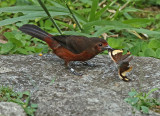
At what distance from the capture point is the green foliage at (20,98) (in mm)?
3199

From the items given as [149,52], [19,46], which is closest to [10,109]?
[19,46]

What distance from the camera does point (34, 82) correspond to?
3.78 m

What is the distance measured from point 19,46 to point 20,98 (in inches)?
79.8

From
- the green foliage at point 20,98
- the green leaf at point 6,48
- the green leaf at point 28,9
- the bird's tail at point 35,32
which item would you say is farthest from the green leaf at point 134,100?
the green leaf at point 6,48

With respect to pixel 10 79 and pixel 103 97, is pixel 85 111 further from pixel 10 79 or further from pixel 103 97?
pixel 10 79

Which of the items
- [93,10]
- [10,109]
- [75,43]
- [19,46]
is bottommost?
[19,46]

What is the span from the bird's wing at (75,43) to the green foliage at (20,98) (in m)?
1.02

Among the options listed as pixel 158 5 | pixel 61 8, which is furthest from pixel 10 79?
pixel 158 5

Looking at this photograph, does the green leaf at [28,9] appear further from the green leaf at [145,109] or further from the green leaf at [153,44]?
the green leaf at [145,109]

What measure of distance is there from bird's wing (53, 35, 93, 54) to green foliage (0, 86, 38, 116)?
1.02 meters

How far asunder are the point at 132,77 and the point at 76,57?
72cm

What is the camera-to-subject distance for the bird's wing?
4.25m

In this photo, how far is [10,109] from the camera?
3070 mm

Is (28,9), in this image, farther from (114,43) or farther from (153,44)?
(153,44)
